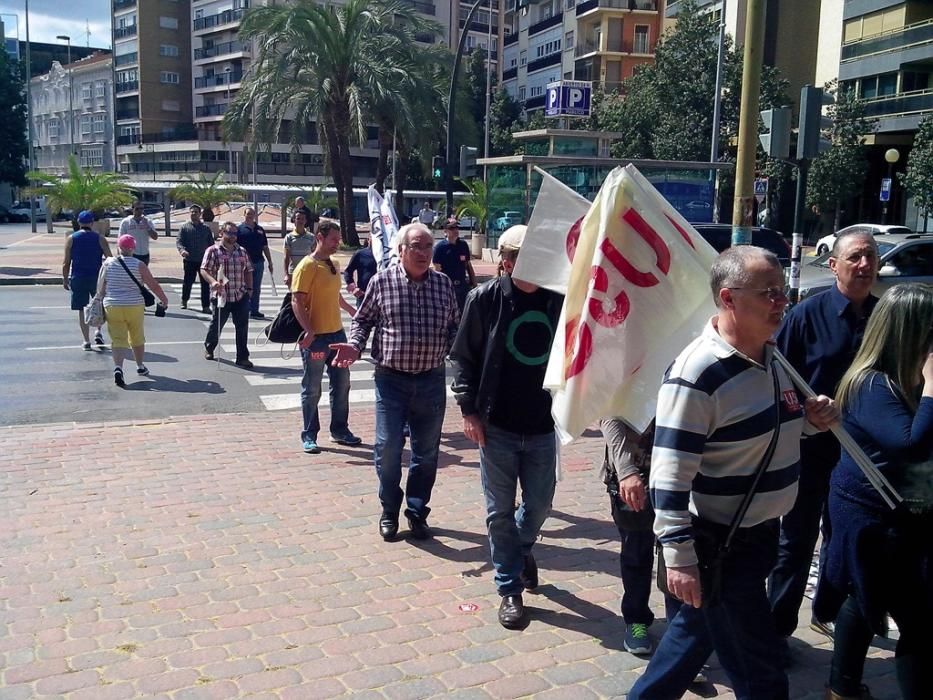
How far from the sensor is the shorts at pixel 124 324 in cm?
1006

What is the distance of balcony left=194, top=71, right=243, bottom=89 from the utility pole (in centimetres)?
7551

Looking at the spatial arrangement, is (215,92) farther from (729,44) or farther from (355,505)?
(355,505)

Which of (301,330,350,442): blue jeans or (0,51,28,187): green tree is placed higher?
(0,51,28,187): green tree

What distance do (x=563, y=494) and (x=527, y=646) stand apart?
7.84ft

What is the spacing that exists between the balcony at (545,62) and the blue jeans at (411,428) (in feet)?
217

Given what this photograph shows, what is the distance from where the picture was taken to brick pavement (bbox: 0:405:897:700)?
3820 mm

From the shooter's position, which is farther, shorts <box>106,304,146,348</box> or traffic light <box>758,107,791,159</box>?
traffic light <box>758,107,791,159</box>

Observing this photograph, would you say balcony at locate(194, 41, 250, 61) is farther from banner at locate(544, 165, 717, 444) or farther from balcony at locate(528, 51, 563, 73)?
banner at locate(544, 165, 717, 444)

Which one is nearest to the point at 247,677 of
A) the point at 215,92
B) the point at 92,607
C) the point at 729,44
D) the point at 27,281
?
the point at 92,607

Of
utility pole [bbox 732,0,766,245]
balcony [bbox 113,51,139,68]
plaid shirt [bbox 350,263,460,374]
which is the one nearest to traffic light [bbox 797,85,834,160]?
utility pole [bbox 732,0,766,245]

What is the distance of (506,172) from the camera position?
2716 cm

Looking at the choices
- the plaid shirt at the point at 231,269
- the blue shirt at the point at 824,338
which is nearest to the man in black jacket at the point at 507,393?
the blue shirt at the point at 824,338

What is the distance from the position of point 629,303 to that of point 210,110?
283 ft

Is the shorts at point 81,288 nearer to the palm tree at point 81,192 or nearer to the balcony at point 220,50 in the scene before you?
the palm tree at point 81,192
